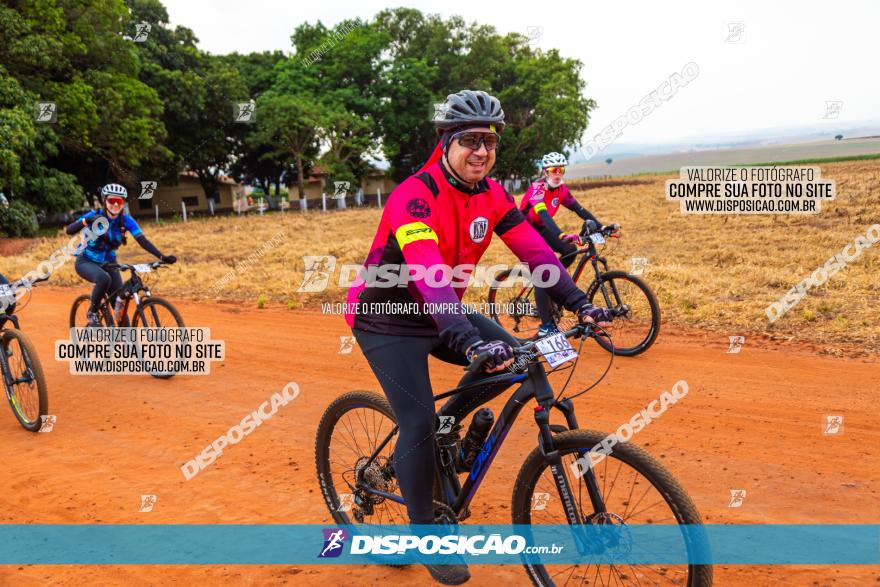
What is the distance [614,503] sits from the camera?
9.84ft

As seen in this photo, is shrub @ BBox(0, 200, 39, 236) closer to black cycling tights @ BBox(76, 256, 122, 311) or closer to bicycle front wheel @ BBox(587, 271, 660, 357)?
black cycling tights @ BBox(76, 256, 122, 311)

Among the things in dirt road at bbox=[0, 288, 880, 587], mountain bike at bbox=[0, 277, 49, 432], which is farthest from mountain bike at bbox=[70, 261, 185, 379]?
mountain bike at bbox=[0, 277, 49, 432]

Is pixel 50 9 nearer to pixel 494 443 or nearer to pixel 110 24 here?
pixel 110 24

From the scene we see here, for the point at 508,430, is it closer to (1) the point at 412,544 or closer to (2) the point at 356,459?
(1) the point at 412,544

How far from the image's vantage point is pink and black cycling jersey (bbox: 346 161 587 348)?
3.20 metres

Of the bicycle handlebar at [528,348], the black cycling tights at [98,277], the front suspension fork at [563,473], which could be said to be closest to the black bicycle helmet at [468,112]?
the bicycle handlebar at [528,348]

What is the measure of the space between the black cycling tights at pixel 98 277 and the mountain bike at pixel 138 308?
0.21 feet

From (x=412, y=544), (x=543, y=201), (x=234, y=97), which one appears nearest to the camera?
(x=412, y=544)

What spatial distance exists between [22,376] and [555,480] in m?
6.11

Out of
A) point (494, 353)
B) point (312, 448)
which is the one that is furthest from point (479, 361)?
point (312, 448)

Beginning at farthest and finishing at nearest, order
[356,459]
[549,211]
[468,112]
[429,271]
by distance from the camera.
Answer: [549,211] < [356,459] < [468,112] < [429,271]

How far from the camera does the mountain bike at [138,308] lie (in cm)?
816

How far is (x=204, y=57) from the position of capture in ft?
173

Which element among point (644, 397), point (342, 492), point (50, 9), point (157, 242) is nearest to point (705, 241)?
point (644, 397)
